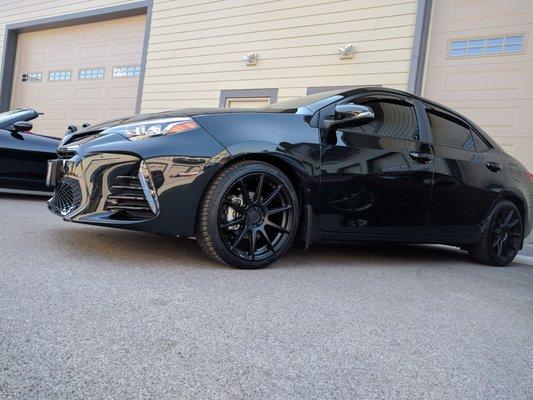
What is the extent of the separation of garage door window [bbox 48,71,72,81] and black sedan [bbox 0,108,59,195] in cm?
760

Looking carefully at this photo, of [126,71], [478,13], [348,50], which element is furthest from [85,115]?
[478,13]

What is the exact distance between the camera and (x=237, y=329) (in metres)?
1.99

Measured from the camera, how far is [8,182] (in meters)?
5.52

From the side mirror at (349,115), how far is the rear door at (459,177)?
2.97 ft

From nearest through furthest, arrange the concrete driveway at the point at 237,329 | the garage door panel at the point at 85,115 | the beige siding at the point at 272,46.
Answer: the concrete driveway at the point at 237,329
the beige siding at the point at 272,46
the garage door panel at the point at 85,115

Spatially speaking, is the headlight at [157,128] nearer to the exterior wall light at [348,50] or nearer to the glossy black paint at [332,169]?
the glossy black paint at [332,169]

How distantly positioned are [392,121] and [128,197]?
6.65ft

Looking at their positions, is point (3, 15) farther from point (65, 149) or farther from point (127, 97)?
point (65, 149)

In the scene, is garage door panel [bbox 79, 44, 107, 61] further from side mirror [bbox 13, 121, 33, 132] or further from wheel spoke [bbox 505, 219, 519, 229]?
wheel spoke [bbox 505, 219, 519, 229]

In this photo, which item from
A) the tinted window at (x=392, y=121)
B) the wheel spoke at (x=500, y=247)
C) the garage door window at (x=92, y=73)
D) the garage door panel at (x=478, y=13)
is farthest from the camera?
the garage door window at (x=92, y=73)

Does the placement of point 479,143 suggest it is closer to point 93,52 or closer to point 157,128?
point 157,128

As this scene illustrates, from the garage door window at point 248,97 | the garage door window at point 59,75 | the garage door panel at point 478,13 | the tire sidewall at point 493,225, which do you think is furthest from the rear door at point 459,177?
the garage door window at point 59,75

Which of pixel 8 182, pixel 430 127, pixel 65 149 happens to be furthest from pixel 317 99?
pixel 8 182

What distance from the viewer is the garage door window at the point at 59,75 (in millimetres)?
12723
